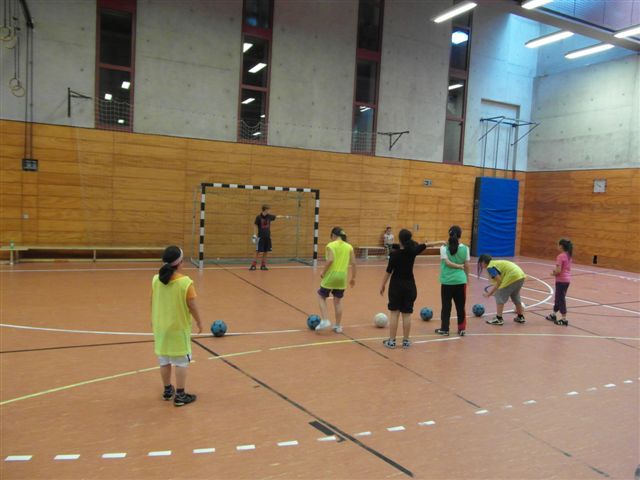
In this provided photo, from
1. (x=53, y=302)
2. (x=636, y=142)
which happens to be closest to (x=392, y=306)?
(x=53, y=302)

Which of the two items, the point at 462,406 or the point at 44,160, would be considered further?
the point at 44,160

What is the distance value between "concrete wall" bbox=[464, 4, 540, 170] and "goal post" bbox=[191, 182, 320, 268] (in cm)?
737

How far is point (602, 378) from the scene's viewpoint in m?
→ 5.70

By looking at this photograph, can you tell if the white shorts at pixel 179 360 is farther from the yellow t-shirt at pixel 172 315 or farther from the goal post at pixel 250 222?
the goal post at pixel 250 222

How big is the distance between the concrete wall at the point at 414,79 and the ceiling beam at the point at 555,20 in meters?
3.15

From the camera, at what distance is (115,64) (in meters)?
13.4

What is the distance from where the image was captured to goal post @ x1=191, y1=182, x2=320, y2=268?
14.7 meters

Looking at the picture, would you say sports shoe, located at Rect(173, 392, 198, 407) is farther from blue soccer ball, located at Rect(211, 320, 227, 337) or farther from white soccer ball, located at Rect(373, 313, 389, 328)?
white soccer ball, located at Rect(373, 313, 389, 328)

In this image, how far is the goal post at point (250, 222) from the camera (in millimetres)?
14727

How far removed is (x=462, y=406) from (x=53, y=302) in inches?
280

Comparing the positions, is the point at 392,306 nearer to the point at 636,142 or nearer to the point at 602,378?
the point at 602,378

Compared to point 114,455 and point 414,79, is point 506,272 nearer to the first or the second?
point 114,455

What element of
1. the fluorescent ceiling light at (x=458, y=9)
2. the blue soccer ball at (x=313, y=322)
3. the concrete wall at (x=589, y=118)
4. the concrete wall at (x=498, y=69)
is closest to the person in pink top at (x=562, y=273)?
the blue soccer ball at (x=313, y=322)

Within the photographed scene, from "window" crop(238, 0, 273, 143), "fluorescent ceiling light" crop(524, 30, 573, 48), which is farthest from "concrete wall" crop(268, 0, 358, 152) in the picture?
"fluorescent ceiling light" crop(524, 30, 573, 48)
